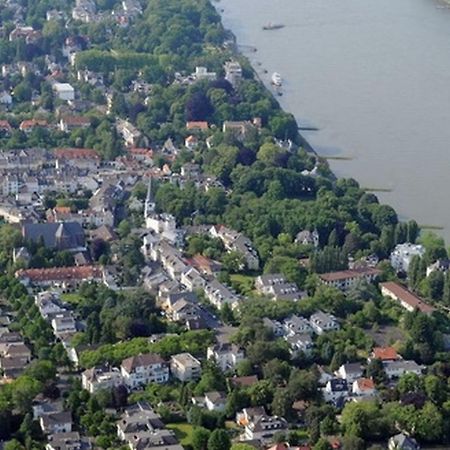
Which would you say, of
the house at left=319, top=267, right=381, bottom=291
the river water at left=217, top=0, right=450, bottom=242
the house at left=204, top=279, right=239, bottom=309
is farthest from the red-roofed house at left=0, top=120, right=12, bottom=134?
the house at left=319, top=267, right=381, bottom=291

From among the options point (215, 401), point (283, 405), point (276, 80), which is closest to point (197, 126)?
point (276, 80)

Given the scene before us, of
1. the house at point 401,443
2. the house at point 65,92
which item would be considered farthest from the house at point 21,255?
the house at point 65,92

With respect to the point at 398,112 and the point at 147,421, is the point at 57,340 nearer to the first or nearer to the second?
the point at 147,421

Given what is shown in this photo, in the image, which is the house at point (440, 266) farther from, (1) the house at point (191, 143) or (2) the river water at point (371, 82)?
(1) the house at point (191, 143)

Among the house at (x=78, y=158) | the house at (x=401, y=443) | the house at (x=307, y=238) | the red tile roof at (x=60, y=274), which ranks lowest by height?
the house at (x=78, y=158)

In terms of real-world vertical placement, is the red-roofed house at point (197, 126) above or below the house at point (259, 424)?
below

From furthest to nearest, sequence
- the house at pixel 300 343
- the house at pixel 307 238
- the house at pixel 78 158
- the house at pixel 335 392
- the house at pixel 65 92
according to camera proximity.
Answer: the house at pixel 65 92
the house at pixel 78 158
the house at pixel 307 238
the house at pixel 300 343
the house at pixel 335 392

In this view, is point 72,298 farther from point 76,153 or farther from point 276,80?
point 276,80
